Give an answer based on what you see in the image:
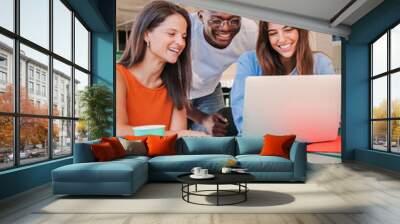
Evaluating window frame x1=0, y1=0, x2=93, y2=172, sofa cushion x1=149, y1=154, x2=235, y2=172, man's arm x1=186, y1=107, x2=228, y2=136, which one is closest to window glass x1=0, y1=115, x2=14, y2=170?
window frame x1=0, y1=0, x2=93, y2=172

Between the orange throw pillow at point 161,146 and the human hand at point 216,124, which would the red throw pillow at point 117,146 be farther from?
the human hand at point 216,124

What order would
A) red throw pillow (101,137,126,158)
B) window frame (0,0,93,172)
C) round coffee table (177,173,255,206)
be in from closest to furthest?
round coffee table (177,173,255,206) < window frame (0,0,93,172) < red throw pillow (101,137,126,158)

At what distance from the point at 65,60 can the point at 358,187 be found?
17.9ft

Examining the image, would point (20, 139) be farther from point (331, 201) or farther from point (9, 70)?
point (331, 201)

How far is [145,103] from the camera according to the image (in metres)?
9.28

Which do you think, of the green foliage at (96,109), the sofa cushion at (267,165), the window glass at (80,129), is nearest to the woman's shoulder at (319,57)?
the sofa cushion at (267,165)

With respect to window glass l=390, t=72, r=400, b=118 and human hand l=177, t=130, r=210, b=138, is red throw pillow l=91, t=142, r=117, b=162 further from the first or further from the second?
window glass l=390, t=72, r=400, b=118

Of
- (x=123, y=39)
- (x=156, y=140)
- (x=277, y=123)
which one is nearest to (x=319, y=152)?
(x=277, y=123)

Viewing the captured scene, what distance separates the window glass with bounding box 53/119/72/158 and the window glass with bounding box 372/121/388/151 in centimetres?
673

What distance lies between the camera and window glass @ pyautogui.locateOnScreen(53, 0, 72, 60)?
682 centimetres

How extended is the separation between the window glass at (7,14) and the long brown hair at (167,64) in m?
4.13

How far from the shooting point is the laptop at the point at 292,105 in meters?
9.46

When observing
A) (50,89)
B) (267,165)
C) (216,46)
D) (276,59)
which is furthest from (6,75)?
(276,59)

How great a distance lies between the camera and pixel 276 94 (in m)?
9.52
